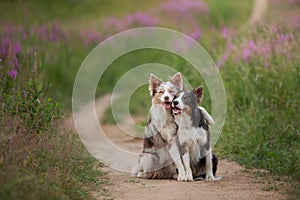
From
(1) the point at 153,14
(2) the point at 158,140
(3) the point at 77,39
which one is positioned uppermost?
(1) the point at 153,14

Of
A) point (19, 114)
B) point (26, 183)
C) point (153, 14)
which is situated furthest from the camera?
point (153, 14)

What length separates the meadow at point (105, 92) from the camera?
19.7 ft

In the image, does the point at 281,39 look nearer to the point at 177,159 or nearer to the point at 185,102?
the point at 185,102

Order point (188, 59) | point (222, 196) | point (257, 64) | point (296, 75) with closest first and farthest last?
point (222, 196) < point (296, 75) < point (257, 64) < point (188, 59)

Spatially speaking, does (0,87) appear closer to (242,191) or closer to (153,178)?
(153,178)

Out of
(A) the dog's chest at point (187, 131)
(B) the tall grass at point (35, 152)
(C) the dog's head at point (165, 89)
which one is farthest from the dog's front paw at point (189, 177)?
(B) the tall grass at point (35, 152)

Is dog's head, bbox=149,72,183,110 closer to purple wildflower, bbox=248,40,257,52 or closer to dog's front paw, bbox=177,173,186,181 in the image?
dog's front paw, bbox=177,173,186,181

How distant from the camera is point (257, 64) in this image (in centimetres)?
1048

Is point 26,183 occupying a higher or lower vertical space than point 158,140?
lower

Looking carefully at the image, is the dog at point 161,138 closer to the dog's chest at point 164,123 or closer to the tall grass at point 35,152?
the dog's chest at point 164,123

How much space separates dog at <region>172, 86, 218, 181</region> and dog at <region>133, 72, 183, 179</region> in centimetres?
14

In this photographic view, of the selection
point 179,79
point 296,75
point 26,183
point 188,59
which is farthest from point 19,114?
point 188,59

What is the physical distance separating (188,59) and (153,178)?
226 inches

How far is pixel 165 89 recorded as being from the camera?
285 inches
